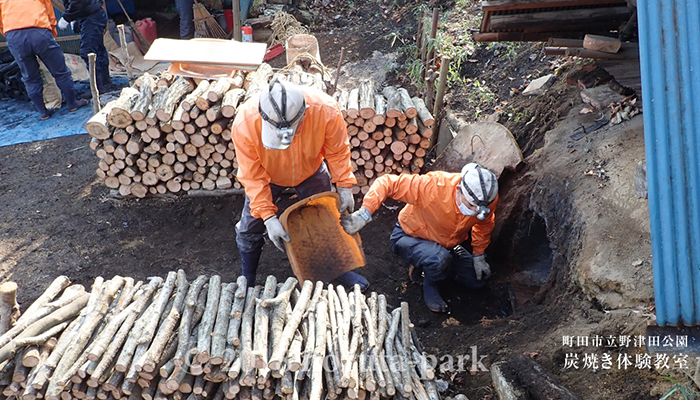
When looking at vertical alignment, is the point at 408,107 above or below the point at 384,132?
above

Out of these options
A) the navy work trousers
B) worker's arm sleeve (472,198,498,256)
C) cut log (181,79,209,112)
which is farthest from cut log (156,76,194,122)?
worker's arm sleeve (472,198,498,256)

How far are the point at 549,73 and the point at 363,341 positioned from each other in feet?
18.0

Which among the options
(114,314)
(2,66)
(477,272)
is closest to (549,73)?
(477,272)

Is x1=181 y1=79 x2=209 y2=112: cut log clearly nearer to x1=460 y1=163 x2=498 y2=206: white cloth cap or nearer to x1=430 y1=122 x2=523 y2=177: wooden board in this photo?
x1=430 y1=122 x2=523 y2=177: wooden board

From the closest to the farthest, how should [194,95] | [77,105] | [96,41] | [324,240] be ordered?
[324,240] → [194,95] → [77,105] → [96,41]

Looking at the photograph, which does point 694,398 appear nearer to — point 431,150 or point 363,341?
point 363,341

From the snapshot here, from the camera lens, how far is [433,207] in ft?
17.7

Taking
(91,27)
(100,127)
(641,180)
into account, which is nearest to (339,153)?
(641,180)

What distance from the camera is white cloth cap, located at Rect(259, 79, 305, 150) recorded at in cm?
420

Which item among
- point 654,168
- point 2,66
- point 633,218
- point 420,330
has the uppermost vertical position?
point 2,66

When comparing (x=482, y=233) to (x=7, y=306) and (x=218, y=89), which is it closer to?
(x=218, y=89)

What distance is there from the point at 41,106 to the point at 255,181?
630 cm

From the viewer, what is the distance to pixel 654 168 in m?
3.29

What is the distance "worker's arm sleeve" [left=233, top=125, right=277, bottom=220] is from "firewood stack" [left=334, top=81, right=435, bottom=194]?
6.41 ft
